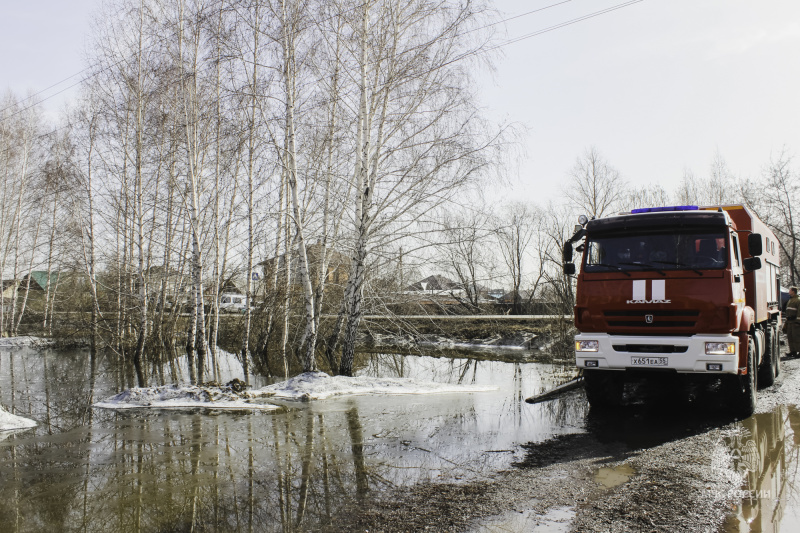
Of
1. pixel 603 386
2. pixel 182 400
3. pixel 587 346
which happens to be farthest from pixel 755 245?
pixel 182 400

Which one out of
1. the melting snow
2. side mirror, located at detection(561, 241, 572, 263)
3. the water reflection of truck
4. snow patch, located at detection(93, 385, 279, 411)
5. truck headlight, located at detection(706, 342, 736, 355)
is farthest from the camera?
the melting snow

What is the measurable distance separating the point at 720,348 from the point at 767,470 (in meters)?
1.88

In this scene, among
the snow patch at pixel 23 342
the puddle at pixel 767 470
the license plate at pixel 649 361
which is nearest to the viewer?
the puddle at pixel 767 470

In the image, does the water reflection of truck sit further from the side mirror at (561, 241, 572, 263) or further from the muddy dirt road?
the muddy dirt road

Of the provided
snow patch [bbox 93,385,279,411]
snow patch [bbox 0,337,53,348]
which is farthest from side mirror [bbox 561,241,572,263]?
snow patch [bbox 0,337,53,348]

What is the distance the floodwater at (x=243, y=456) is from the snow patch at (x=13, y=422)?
21 cm

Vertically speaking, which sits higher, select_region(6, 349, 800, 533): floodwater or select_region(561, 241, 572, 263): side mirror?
select_region(561, 241, 572, 263): side mirror

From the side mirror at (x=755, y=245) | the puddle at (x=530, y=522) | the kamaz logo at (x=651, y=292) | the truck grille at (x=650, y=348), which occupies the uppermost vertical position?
the side mirror at (x=755, y=245)

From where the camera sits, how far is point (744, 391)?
7859mm

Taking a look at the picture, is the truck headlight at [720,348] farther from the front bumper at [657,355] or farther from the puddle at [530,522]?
the puddle at [530,522]

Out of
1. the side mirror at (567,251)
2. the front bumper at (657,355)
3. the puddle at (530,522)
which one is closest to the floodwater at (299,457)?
the puddle at (530,522)

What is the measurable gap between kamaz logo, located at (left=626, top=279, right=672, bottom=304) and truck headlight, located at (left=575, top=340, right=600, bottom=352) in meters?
0.73

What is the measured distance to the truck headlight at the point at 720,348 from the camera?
7.20 metres

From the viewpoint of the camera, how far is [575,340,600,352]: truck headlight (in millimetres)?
7824
